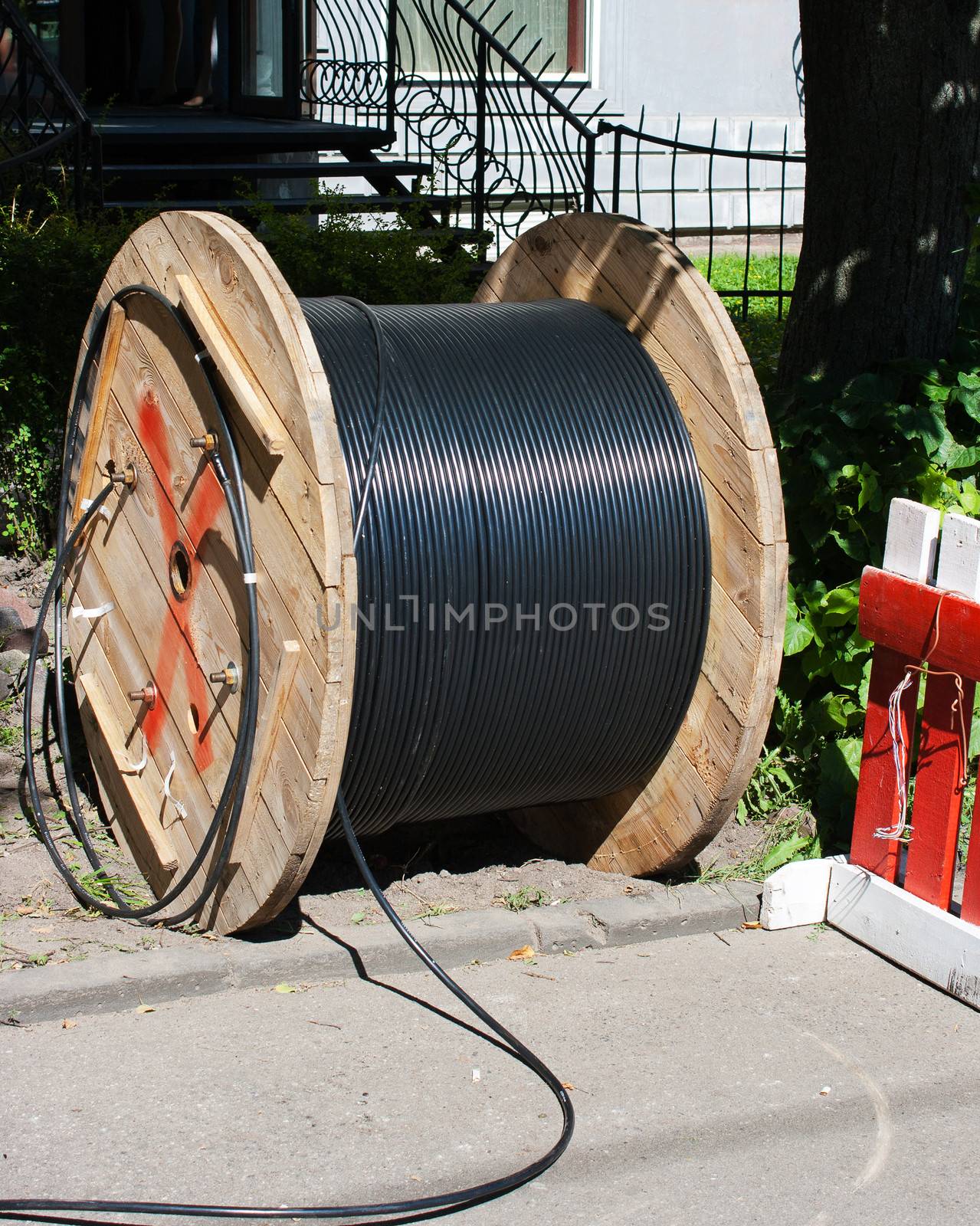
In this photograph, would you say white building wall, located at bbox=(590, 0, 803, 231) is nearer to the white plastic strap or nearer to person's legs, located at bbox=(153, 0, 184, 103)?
person's legs, located at bbox=(153, 0, 184, 103)

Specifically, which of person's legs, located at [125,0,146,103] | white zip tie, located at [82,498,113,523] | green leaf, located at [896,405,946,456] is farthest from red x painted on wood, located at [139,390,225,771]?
person's legs, located at [125,0,146,103]

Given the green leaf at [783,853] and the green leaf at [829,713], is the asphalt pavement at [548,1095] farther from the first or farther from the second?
the green leaf at [829,713]

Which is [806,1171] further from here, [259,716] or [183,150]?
[183,150]

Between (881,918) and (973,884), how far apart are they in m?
0.36

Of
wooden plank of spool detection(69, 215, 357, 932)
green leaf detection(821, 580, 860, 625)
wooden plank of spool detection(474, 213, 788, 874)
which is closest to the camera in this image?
wooden plank of spool detection(69, 215, 357, 932)

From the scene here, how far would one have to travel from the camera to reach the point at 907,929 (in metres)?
3.99

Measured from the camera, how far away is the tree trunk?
5.48 metres

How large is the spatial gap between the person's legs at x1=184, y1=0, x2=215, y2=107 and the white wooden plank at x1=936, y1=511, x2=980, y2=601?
9.22 m

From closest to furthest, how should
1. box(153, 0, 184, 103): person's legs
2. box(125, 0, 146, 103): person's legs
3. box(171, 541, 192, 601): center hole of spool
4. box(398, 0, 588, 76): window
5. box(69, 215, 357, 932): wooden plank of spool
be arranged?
box(69, 215, 357, 932): wooden plank of spool
box(171, 541, 192, 601): center hole of spool
box(153, 0, 184, 103): person's legs
box(125, 0, 146, 103): person's legs
box(398, 0, 588, 76): window

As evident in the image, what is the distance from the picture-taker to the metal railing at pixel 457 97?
9539 mm

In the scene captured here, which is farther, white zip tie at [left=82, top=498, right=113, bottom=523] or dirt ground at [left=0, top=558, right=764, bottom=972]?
white zip tie at [left=82, top=498, right=113, bottom=523]

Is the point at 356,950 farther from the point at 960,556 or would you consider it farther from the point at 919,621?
the point at 960,556

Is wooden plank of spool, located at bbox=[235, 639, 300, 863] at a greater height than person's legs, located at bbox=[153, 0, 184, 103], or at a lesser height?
lesser

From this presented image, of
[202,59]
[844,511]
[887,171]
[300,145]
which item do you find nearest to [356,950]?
[844,511]
